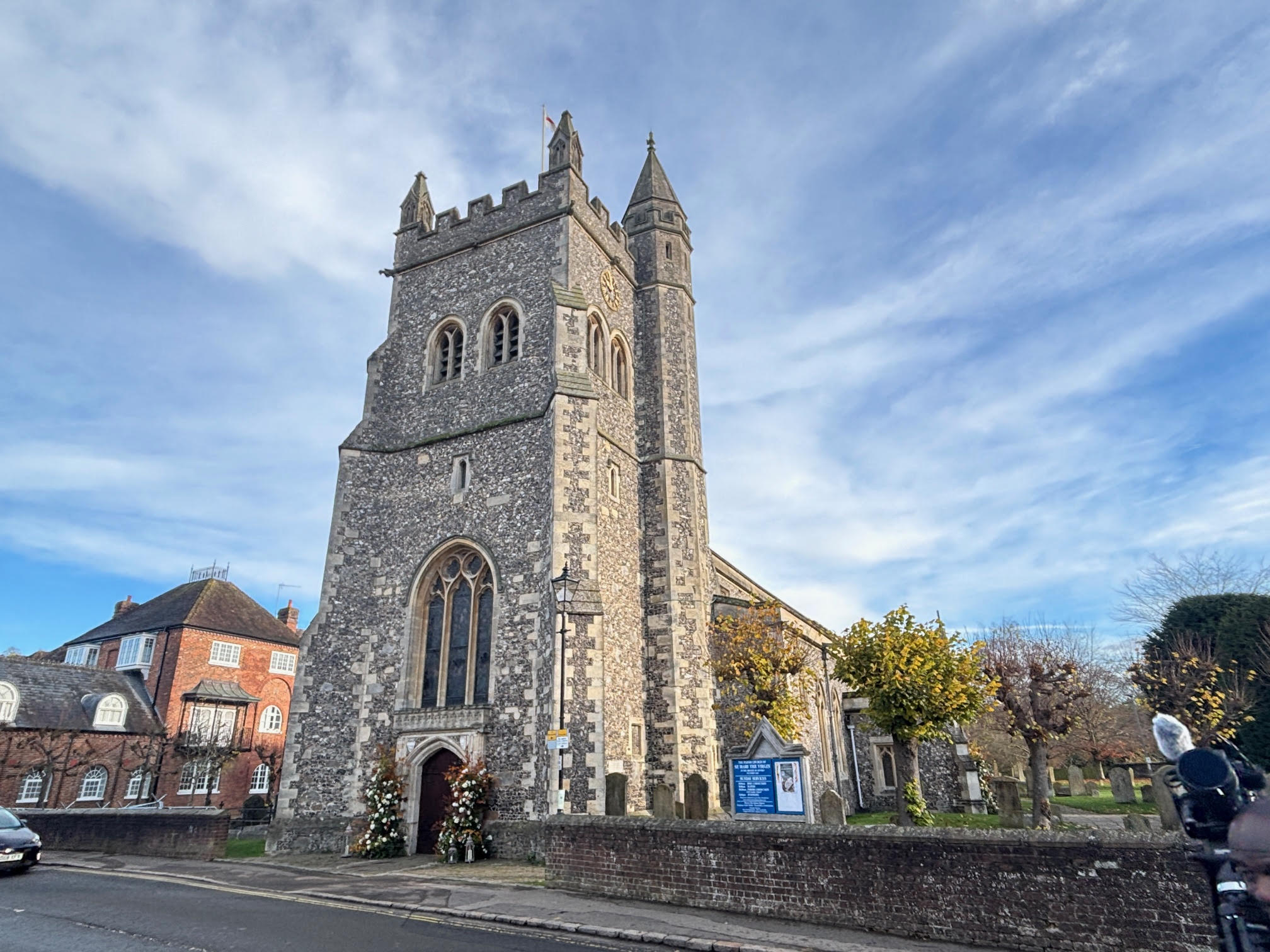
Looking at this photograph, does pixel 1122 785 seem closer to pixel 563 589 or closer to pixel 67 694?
pixel 563 589

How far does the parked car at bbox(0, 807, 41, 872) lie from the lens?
1387 centimetres

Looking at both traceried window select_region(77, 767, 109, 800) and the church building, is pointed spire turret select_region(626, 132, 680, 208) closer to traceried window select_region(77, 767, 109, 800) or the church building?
the church building

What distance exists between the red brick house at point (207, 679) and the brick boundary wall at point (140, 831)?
10.6 m

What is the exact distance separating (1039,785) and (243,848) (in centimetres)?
2046

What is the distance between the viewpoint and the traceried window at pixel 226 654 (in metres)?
35.3

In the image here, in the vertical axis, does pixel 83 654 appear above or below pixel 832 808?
above

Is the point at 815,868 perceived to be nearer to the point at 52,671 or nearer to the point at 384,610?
the point at 384,610

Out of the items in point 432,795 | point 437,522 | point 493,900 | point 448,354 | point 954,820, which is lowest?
point 493,900

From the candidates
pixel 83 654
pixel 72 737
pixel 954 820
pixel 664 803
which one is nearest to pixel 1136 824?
pixel 664 803

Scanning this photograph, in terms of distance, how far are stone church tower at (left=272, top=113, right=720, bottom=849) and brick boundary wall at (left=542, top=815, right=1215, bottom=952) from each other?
4.77 m

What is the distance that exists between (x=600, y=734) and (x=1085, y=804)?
20.2 meters

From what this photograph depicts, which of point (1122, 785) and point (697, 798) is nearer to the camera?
point (697, 798)

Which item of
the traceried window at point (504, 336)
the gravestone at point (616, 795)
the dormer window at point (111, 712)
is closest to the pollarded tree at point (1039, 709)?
the gravestone at point (616, 795)

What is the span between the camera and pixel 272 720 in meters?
37.8
